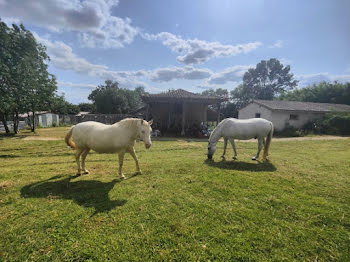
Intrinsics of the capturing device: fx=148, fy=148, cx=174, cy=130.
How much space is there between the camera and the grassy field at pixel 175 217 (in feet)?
6.24

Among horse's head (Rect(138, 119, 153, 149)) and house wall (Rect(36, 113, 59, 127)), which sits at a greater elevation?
house wall (Rect(36, 113, 59, 127))

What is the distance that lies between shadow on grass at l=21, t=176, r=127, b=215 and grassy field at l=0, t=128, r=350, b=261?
0.06 feet

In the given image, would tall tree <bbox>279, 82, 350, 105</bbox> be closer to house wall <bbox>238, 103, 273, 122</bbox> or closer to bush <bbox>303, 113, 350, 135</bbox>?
bush <bbox>303, 113, 350, 135</bbox>

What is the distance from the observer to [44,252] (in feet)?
6.12

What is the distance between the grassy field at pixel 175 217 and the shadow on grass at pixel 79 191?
0.02 m

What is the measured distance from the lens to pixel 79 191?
11.1ft

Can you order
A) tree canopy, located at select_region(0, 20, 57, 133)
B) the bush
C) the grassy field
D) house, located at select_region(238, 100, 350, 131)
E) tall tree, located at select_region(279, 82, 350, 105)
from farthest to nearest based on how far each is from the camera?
tall tree, located at select_region(279, 82, 350, 105) < house, located at select_region(238, 100, 350, 131) < the bush < tree canopy, located at select_region(0, 20, 57, 133) < the grassy field

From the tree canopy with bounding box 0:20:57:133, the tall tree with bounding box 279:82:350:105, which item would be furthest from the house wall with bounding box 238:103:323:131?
the tree canopy with bounding box 0:20:57:133

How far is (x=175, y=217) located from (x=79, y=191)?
2.36 meters

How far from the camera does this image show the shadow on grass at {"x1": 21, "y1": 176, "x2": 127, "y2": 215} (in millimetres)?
2906

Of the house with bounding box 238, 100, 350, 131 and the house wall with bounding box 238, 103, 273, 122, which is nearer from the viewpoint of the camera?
the house with bounding box 238, 100, 350, 131

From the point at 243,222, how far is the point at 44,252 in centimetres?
283

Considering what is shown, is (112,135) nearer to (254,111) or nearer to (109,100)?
(254,111)

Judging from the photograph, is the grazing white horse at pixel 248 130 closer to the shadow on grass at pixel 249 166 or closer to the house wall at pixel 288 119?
the shadow on grass at pixel 249 166
